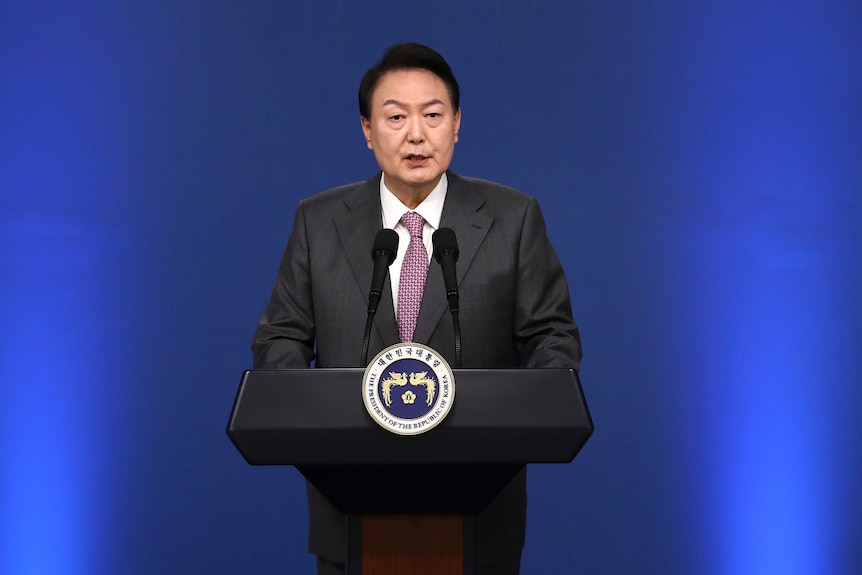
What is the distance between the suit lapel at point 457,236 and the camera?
1.56 metres

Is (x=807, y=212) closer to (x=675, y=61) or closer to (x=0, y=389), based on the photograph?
(x=675, y=61)

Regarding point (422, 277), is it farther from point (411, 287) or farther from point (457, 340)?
point (457, 340)

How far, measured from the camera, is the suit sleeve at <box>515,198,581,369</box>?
1598mm

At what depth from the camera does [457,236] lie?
5.41 ft

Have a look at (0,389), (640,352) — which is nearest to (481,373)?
(640,352)

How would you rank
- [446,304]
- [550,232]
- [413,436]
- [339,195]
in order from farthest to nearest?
[550,232], [339,195], [446,304], [413,436]

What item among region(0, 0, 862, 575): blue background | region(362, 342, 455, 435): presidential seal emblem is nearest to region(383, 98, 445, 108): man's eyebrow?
region(362, 342, 455, 435): presidential seal emblem

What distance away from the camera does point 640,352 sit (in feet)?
9.64

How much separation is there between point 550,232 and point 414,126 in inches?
57.5

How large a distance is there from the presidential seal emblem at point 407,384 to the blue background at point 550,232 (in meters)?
1.87

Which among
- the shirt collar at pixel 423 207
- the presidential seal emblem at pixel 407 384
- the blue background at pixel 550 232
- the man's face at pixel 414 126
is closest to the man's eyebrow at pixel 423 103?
the man's face at pixel 414 126

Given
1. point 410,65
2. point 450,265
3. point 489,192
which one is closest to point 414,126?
point 410,65

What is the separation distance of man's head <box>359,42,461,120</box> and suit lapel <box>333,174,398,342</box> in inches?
5.5

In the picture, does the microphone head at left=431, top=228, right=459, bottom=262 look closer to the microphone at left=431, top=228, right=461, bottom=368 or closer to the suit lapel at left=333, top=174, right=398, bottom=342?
the microphone at left=431, top=228, right=461, bottom=368
